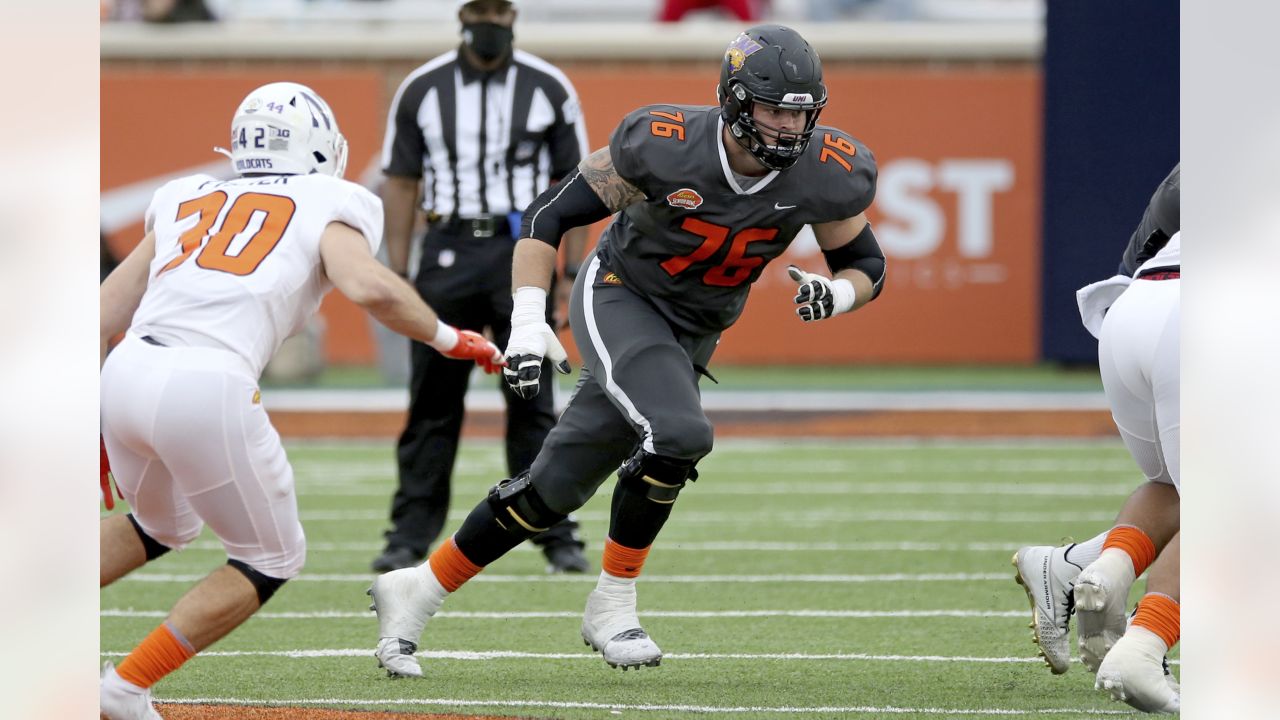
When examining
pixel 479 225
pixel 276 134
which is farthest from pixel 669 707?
pixel 479 225

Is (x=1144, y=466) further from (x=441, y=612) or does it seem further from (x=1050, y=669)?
(x=441, y=612)

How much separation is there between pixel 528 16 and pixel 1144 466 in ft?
34.7

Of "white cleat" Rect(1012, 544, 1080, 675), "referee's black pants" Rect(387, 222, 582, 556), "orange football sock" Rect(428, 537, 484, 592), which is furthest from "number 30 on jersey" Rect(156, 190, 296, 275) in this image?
"referee's black pants" Rect(387, 222, 582, 556)

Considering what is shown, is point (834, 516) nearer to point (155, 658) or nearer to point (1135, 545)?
point (1135, 545)

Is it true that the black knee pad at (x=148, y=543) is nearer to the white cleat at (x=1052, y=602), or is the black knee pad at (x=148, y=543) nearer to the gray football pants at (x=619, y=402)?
the gray football pants at (x=619, y=402)

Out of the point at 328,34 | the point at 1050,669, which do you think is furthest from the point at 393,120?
Result: the point at 328,34

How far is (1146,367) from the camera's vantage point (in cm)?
398

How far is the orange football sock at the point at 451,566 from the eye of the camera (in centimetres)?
451

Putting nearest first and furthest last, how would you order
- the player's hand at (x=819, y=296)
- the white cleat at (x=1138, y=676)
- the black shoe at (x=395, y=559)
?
the white cleat at (x=1138, y=676) → the player's hand at (x=819, y=296) → the black shoe at (x=395, y=559)

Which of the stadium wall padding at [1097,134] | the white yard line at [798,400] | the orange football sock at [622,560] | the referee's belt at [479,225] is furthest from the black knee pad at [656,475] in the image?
the stadium wall padding at [1097,134]

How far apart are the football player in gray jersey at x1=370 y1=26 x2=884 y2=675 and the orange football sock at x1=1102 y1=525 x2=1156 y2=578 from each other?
0.84 meters

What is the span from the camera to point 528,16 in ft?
46.8

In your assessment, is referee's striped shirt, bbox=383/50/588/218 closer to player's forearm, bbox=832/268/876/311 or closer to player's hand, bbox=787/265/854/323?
player's forearm, bbox=832/268/876/311

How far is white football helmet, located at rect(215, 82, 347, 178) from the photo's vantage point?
416 cm
